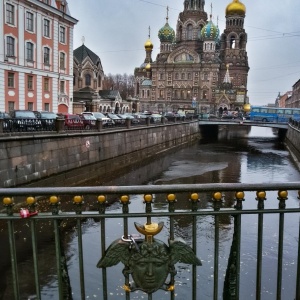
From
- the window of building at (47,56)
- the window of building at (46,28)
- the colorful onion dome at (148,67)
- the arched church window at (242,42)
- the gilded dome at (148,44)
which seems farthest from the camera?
the gilded dome at (148,44)

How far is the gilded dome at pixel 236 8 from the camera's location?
248 ft

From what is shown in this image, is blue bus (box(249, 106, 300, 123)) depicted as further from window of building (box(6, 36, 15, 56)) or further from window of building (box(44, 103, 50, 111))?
window of building (box(6, 36, 15, 56))

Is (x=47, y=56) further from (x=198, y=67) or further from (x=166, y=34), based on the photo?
(x=166, y=34)

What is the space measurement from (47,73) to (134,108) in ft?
131

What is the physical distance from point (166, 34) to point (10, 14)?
59274 millimetres

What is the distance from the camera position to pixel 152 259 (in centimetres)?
266

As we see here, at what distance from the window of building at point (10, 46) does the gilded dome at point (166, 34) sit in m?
59.1

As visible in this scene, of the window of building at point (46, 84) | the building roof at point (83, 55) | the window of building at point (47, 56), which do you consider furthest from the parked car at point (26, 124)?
the building roof at point (83, 55)

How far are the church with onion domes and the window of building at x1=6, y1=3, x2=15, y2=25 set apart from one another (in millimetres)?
48485

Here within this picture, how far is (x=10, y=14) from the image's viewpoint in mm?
24516

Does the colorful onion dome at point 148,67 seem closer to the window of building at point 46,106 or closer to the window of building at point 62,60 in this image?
the window of building at point 62,60

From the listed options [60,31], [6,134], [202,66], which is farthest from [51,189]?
[202,66]

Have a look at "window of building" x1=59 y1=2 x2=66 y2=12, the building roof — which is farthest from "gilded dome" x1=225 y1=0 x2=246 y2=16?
"window of building" x1=59 y1=2 x2=66 y2=12

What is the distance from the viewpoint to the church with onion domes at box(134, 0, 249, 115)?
241 ft
